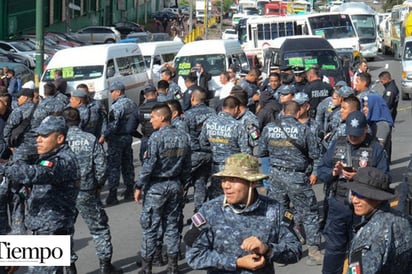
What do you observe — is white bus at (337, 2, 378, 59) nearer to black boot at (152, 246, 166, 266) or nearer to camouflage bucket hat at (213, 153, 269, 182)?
black boot at (152, 246, 166, 266)

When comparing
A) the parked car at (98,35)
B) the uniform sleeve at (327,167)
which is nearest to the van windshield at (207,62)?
the uniform sleeve at (327,167)

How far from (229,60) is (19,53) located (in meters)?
14.9

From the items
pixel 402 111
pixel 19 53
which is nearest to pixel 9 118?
pixel 402 111

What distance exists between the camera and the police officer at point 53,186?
7641 mm

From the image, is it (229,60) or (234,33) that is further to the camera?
(234,33)

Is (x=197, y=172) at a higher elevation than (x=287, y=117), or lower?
lower

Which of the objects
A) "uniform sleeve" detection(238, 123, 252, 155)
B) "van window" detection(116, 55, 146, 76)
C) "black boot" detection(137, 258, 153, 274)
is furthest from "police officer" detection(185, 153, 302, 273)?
"van window" detection(116, 55, 146, 76)

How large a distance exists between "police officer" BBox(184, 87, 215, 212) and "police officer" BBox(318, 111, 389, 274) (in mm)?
3368

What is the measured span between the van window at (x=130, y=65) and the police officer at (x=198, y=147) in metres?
13.0

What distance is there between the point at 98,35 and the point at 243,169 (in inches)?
1913

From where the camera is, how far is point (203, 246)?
5586mm

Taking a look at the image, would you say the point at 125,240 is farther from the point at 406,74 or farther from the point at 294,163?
the point at 406,74

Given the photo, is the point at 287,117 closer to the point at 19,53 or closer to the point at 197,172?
the point at 197,172

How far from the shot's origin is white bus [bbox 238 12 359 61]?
36.7 m
